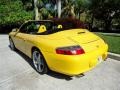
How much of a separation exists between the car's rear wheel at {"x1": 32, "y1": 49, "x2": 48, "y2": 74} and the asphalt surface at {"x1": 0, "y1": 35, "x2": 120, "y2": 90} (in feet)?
0.44

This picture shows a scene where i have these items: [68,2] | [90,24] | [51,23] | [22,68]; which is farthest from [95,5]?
[22,68]

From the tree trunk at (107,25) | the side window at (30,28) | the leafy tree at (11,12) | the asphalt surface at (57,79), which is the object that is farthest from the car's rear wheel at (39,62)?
the tree trunk at (107,25)

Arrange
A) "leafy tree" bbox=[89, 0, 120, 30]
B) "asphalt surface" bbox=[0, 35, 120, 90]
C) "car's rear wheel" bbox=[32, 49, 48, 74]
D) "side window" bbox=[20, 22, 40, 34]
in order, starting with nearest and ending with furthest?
"asphalt surface" bbox=[0, 35, 120, 90]
"car's rear wheel" bbox=[32, 49, 48, 74]
"side window" bbox=[20, 22, 40, 34]
"leafy tree" bbox=[89, 0, 120, 30]

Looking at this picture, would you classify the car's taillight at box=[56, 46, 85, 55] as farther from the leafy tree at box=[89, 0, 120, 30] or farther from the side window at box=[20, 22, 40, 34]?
the leafy tree at box=[89, 0, 120, 30]

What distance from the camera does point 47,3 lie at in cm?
2422

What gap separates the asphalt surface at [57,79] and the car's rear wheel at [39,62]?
0.14m

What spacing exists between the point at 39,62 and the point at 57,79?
746 mm

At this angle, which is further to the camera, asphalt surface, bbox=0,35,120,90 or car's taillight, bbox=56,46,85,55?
asphalt surface, bbox=0,35,120,90

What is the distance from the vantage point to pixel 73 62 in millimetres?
4371

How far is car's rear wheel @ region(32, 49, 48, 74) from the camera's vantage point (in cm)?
521

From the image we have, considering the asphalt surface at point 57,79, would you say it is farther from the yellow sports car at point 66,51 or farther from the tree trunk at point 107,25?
the tree trunk at point 107,25

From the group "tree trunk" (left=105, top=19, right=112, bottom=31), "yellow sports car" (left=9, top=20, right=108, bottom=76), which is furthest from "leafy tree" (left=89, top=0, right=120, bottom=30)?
"yellow sports car" (left=9, top=20, right=108, bottom=76)

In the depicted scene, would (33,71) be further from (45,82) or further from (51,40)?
(51,40)

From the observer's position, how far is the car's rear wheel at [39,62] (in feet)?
17.1
